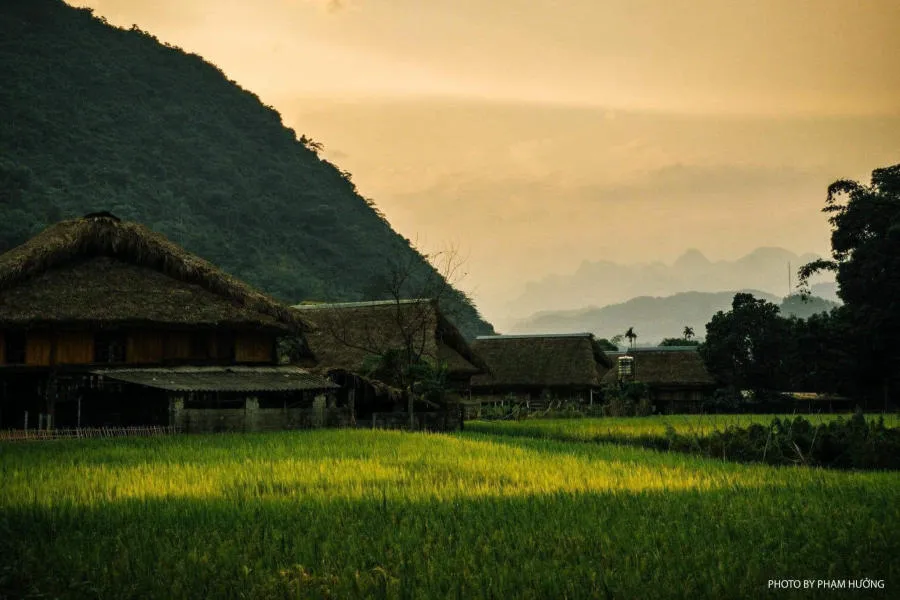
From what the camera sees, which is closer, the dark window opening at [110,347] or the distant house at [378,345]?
the dark window opening at [110,347]

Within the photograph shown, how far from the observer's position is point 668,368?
150 feet

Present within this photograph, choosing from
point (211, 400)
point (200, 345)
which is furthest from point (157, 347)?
point (211, 400)

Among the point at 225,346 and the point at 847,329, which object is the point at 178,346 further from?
the point at 847,329

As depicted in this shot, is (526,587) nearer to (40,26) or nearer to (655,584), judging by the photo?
(655,584)

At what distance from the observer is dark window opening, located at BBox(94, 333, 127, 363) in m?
26.2

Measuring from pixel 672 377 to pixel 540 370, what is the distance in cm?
683

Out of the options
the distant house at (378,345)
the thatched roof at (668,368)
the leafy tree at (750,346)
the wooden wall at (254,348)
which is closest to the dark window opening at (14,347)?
the wooden wall at (254,348)

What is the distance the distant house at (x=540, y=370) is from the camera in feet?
143

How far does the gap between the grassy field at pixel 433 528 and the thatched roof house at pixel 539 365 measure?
2884 cm

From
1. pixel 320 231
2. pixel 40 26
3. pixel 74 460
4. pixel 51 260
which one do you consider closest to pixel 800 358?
pixel 51 260

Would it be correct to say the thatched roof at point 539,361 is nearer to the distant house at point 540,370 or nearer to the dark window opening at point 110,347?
the distant house at point 540,370

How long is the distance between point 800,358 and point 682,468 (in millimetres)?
28741

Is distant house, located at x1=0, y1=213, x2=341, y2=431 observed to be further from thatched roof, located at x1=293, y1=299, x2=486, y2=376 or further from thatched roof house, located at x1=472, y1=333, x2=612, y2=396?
thatched roof house, located at x1=472, y1=333, x2=612, y2=396

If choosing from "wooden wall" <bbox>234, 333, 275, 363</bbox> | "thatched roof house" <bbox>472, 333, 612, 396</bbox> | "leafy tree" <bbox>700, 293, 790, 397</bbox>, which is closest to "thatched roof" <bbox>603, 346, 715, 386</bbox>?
"leafy tree" <bbox>700, 293, 790, 397</bbox>
